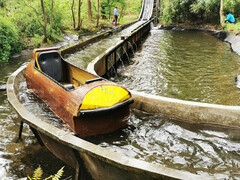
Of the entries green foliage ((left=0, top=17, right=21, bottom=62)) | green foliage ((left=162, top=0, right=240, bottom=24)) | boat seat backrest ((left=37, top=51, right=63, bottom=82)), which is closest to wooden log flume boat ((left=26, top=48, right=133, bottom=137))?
boat seat backrest ((left=37, top=51, right=63, bottom=82))

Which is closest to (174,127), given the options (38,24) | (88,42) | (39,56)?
(39,56)

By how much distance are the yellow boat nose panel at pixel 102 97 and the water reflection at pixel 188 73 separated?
3.00m

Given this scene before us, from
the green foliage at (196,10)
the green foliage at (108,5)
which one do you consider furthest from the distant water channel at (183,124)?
the green foliage at (108,5)

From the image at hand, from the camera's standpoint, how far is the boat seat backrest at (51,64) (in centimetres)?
646

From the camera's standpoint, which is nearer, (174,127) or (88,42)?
(174,127)

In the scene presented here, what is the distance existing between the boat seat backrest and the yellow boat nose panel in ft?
9.78

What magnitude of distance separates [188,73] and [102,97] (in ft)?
19.6

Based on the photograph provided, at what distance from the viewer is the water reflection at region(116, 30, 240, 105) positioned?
6863mm

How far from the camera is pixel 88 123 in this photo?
13.5 feet

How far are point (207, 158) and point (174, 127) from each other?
3.27ft

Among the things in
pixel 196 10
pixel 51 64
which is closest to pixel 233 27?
pixel 196 10

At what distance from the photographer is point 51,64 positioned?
6566 millimetres

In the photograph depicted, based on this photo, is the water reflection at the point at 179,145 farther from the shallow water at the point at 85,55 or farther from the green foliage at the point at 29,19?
the green foliage at the point at 29,19

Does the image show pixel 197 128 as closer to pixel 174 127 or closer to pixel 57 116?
pixel 174 127
